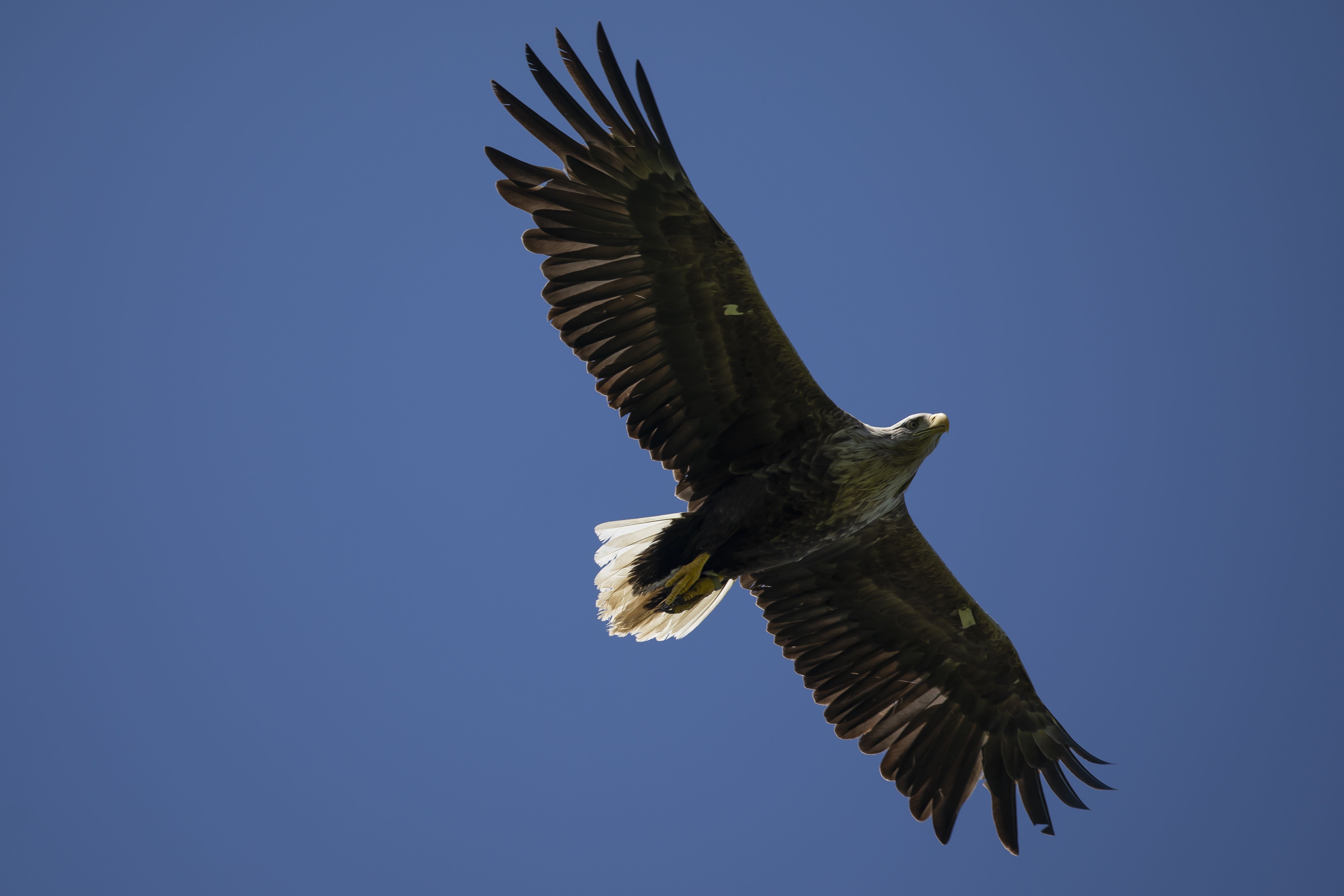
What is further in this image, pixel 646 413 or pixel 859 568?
pixel 859 568

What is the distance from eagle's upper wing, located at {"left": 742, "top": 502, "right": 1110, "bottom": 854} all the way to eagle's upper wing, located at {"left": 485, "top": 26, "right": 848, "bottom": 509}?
119 cm

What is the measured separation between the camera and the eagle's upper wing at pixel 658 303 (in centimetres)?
616

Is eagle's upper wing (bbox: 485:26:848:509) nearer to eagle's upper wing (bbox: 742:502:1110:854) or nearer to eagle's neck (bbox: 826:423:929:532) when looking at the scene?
eagle's neck (bbox: 826:423:929:532)

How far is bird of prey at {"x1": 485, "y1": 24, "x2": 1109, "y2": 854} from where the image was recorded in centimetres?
622

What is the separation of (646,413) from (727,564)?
1103 mm

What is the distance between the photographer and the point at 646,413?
6625mm

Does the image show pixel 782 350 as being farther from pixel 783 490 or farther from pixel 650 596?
pixel 650 596

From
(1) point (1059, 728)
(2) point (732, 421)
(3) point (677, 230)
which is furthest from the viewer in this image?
(1) point (1059, 728)

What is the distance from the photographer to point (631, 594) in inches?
274

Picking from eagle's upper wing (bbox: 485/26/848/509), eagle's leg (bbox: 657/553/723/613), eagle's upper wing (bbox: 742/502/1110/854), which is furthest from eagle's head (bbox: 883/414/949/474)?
eagle's leg (bbox: 657/553/723/613)

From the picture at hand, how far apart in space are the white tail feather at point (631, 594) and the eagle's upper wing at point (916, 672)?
0.51m

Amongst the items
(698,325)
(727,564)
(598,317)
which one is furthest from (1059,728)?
(598,317)

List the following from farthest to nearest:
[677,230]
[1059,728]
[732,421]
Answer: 1. [1059,728]
2. [732,421]
3. [677,230]

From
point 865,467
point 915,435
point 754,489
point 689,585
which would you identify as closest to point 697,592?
point 689,585
